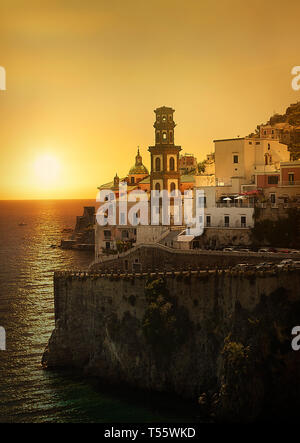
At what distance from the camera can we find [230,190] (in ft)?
219

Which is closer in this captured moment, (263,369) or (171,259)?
(263,369)

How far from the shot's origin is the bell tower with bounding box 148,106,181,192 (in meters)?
71.2

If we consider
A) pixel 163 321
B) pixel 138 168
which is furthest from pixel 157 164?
pixel 163 321

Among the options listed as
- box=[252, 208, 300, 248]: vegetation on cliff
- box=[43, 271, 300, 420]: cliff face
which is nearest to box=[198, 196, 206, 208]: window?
box=[252, 208, 300, 248]: vegetation on cliff

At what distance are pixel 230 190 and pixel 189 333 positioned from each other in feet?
81.8

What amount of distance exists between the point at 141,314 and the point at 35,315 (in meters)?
21.4

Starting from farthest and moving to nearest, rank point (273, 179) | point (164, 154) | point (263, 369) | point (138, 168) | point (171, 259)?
point (138, 168), point (164, 154), point (273, 179), point (171, 259), point (263, 369)

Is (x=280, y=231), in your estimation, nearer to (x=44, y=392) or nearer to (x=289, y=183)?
(x=289, y=183)

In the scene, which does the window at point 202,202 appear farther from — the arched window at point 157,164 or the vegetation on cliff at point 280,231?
the arched window at point 157,164

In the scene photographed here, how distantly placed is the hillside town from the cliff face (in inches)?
384

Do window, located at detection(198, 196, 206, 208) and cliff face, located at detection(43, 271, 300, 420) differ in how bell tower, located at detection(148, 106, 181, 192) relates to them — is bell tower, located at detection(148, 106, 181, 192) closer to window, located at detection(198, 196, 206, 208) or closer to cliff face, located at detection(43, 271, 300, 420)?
window, located at detection(198, 196, 206, 208)

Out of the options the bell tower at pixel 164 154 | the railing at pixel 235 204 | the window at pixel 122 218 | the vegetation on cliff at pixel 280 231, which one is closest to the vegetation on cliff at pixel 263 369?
the vegetation on cliff at pixel 280 231
